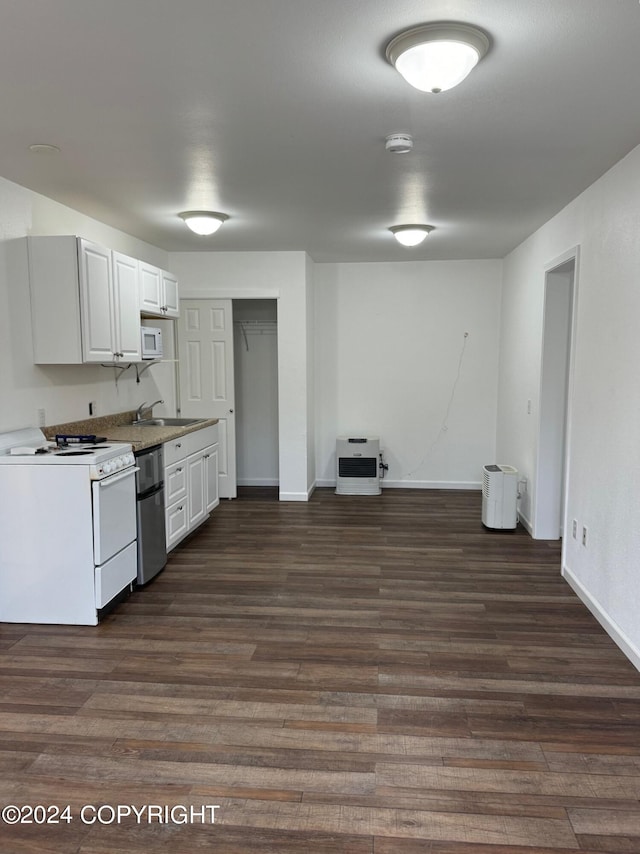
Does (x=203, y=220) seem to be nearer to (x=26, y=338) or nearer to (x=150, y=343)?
(x=150, y=343)

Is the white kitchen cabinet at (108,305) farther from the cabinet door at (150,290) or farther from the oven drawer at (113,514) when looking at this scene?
the oven drawer at (113,514)

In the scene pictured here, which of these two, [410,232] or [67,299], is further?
[410,232]

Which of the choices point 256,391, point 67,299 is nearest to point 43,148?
point 67,299

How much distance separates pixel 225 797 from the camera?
6.66ft

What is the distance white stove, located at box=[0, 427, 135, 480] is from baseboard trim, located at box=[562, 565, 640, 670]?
2871mm

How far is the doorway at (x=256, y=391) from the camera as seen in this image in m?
6.89

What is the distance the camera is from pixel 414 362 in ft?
22.1

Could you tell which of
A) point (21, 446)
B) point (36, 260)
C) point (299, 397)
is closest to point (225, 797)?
point (21, 446)

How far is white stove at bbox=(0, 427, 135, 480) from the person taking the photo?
3.29m

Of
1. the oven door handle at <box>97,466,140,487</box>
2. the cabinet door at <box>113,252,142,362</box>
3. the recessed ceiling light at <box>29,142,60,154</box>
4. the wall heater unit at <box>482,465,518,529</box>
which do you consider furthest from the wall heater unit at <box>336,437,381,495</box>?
the recessed ceiling light at <box>29,142,60,154</box>

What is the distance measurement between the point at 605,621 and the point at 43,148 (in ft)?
12.6

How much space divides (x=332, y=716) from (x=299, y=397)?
3962 mm

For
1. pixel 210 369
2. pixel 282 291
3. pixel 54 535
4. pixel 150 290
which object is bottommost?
pixel 54 535

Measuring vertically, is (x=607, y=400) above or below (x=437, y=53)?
below
